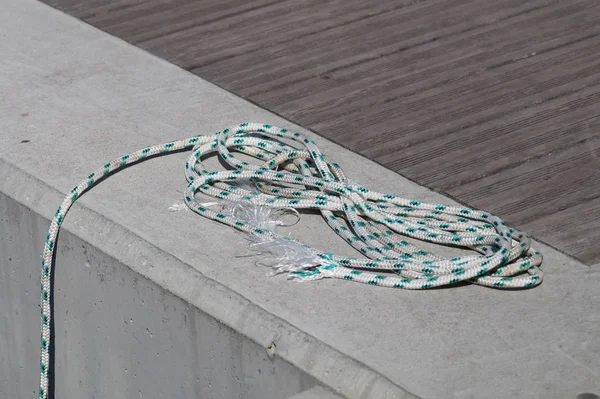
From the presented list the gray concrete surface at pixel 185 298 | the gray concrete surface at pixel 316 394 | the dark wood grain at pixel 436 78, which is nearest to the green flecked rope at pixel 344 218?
the gray concrete surface at pixel 185 298

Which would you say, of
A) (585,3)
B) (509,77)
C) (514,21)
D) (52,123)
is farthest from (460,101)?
(52,123)

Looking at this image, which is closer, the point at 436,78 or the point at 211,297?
the point at 211,297

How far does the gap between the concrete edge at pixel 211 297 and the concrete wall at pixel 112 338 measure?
24 millimetres

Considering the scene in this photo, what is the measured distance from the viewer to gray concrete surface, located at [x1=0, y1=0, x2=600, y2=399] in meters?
2.46

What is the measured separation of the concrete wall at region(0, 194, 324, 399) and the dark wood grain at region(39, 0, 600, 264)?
0.90 meters

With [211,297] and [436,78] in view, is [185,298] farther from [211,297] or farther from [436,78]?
[436,78]

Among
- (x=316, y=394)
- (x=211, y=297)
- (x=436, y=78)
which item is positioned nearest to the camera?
(x=316, y=394)

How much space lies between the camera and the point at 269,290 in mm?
2727

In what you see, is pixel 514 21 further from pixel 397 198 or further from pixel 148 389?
pixel 148 389

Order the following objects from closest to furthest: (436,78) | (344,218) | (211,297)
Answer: (211,297), (344,218), (436,78)

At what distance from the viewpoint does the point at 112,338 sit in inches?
124

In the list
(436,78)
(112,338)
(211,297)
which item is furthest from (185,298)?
Result: (436,78)

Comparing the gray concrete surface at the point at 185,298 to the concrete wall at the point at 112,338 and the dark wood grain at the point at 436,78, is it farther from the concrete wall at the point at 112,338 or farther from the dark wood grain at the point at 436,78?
the dark wood grain at the point at 436,78

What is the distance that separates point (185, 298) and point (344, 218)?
1.75ft
